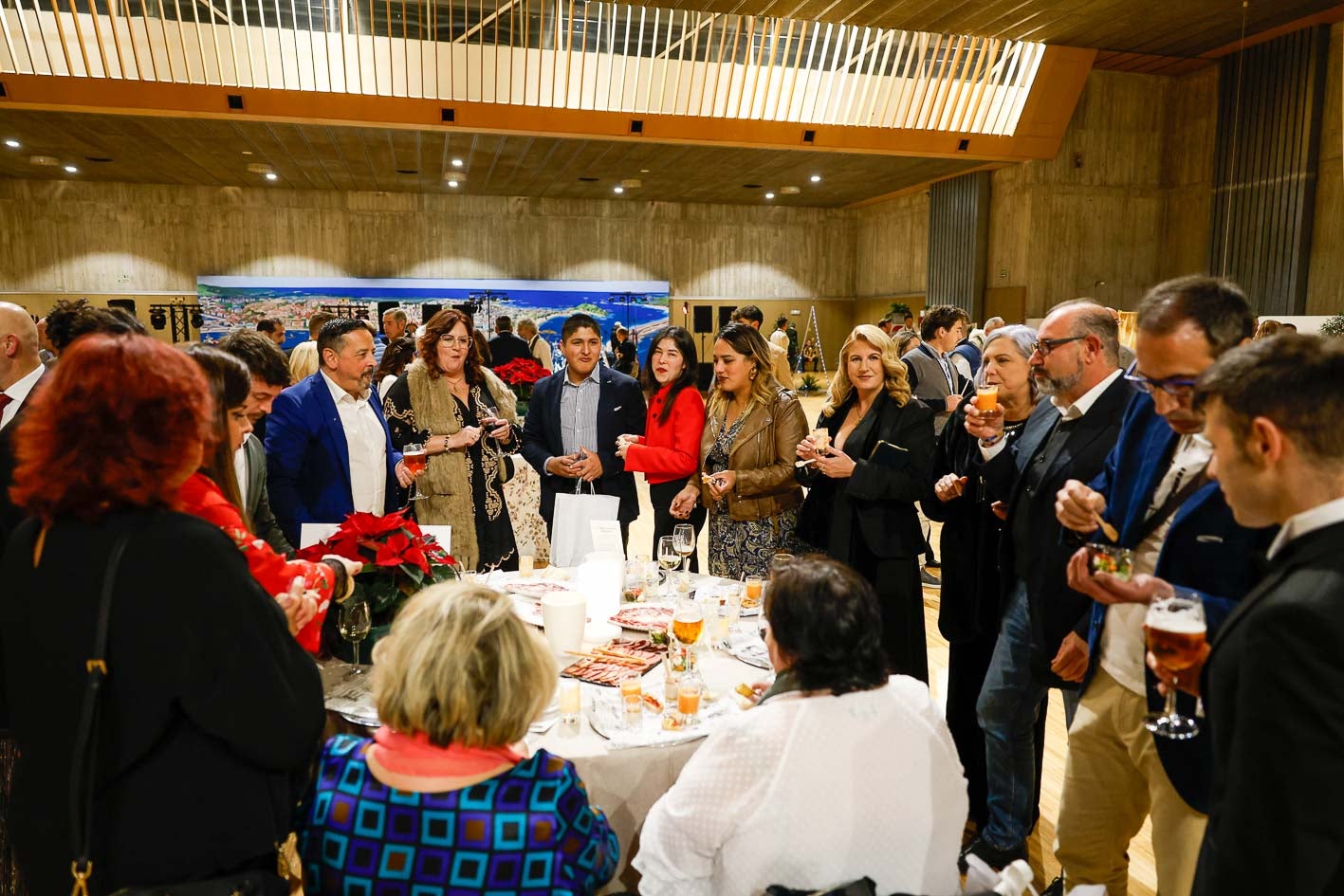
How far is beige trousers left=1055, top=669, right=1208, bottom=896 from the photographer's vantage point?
1.94 meters

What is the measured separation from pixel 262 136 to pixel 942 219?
10.4m

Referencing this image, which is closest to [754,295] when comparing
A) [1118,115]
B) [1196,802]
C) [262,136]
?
[1118,115]

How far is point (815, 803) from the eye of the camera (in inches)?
56.4

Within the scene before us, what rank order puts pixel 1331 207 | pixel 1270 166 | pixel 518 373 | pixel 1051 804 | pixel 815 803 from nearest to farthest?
pixel 815 803, pixel 1051 804, pixel 518 373, pixel 1331 207, pixel 1270 166

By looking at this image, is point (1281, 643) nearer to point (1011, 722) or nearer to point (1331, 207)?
point (1011, 722)

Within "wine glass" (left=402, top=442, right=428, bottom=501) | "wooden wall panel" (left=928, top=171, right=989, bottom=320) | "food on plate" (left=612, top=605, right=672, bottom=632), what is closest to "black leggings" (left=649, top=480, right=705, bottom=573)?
"wine glass" (left=402, top=442, right=428, bottom=501)

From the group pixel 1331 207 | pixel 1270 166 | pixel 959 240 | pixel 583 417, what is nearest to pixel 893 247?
pixel 959 240

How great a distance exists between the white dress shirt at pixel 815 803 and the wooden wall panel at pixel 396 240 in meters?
16.1

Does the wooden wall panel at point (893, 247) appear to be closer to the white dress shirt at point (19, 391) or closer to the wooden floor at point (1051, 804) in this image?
the wooden floor at point (1051, 804)

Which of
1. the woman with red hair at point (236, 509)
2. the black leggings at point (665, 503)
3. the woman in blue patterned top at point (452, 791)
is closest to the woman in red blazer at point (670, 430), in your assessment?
the black leggings at point (665, 503)

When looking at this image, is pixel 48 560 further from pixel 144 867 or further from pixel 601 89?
pixel 601 89

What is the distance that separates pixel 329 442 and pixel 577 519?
1079 millimetres

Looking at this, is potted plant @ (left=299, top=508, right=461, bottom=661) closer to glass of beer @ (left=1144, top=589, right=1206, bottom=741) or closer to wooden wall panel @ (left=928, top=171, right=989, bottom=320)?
glass of beer @ (left=1144, top=589, right=1206, bottom=741)

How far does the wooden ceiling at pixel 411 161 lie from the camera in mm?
10297
